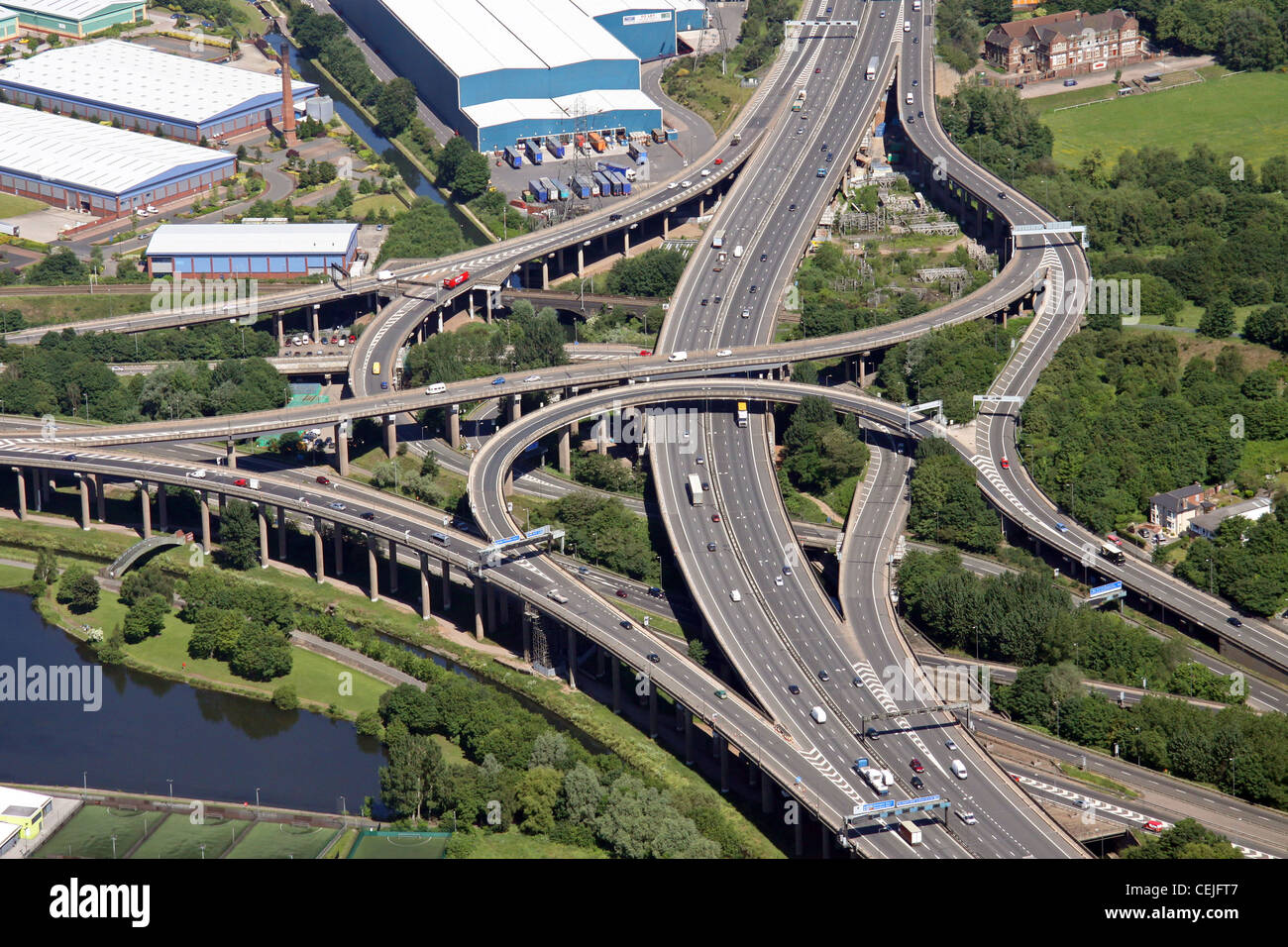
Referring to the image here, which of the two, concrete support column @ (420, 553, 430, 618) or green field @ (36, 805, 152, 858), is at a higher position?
concrete support column @ (420, 553, 430, 618)

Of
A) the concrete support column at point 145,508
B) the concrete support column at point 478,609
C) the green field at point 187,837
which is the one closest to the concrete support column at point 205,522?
the concrete support column at point 145,508

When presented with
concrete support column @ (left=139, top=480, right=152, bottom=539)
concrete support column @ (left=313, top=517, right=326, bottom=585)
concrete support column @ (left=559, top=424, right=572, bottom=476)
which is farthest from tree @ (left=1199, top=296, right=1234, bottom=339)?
concrete support column @ (left=139, top=480, right=152, bottom=539)

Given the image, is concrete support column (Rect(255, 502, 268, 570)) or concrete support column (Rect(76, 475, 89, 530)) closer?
concrete support column (Rect(255, 502, 268, 570))

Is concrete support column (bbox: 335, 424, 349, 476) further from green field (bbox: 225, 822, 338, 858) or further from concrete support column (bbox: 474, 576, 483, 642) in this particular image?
green field (bbox: 225, 822, 338, 858)

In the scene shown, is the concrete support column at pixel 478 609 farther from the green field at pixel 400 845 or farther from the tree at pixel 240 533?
the green field at pixel 400 845

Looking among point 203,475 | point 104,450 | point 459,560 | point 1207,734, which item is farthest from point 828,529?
point 104,450
